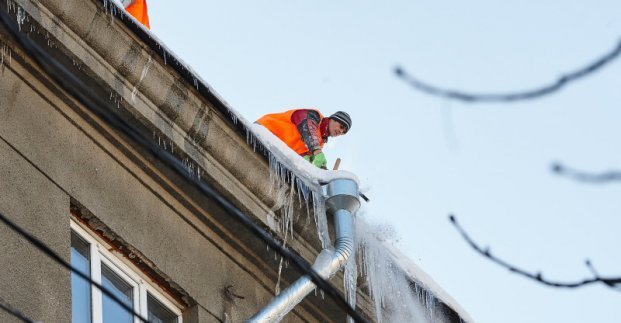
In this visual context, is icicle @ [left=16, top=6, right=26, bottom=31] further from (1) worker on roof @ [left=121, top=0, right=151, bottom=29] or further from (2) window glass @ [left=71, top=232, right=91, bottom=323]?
(1) worker on roof @ [left=121, top=0, right=151, bottom=29]

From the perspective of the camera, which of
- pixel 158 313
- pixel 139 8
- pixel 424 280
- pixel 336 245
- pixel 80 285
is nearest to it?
pixel 80 285

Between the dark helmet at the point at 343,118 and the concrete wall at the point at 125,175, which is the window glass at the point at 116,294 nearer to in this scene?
the concrete wall at the point at 125,175

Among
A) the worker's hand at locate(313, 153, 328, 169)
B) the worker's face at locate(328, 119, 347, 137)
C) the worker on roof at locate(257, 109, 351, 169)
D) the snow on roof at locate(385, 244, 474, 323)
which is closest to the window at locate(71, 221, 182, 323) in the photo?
the snow on roof at locate(385, 244, 474, 323)

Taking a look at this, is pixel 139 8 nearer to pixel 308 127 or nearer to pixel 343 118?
pixel 308 127

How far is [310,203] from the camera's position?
Result: 9.62 metres

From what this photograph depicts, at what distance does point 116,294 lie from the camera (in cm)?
833

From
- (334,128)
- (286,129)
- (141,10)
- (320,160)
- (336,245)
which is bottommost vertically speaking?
(336,245)

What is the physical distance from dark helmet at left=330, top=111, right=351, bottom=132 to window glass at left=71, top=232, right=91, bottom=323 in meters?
5.20

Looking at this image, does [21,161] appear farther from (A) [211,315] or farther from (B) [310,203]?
(B) [310,203]

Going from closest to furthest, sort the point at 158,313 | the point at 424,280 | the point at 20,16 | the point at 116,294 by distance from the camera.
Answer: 1. the point at 20,16
2. the point at 116,294
3. the point at 158,313
4. the point at 424,280

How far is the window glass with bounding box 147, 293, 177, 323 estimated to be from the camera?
855cm

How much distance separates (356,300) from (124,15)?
2.80m

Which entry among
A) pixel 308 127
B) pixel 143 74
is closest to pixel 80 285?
pixel 143 74

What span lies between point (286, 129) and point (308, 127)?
0.20 metres
